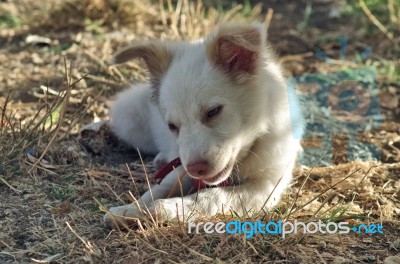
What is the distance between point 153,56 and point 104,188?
845 millimetres

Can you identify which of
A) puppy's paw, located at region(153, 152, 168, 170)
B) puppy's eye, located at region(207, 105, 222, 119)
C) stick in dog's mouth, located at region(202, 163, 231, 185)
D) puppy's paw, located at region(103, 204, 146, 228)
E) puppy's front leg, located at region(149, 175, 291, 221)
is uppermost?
puppy's eye, located at region(207, 105, 222, 119)

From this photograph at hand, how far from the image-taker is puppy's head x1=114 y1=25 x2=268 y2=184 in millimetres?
3174

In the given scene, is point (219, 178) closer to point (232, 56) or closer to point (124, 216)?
point (124, 216)

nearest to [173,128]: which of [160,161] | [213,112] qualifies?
[213,112]

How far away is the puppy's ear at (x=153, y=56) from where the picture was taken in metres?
3.58

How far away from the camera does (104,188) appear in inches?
146

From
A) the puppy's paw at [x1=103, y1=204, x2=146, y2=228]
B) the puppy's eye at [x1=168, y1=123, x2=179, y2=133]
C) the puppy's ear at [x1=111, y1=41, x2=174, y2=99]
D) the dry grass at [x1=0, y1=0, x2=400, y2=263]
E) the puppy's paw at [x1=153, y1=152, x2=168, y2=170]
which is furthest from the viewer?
the puppy's paw at [x1=153, y1=152, x2=168, y2=170]

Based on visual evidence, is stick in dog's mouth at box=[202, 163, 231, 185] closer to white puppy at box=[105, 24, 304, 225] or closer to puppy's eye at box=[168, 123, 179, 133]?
white puppy at box=[105, 24, 304, 225]

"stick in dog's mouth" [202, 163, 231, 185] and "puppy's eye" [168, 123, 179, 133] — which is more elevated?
"puppy's eye" [168, 123, 179, 133]

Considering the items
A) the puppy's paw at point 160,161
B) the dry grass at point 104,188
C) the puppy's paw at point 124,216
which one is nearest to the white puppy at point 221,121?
the puppy's paw at point 124,216

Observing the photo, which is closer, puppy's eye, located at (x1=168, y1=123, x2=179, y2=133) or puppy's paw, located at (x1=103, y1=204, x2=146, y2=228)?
puppy's paw, located at (x1=103, y1=204, x2=146, y2=228)

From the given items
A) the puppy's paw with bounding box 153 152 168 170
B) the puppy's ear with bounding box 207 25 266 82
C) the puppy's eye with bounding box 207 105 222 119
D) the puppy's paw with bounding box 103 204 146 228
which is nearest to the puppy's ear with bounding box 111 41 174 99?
the puppy's ear with bounding box 207 25 266 82

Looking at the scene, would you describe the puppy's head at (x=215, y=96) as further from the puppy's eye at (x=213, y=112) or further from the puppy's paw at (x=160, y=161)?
the puppy's paw at (x=160, y=161)

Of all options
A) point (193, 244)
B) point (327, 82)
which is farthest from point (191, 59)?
point (327, 82)
